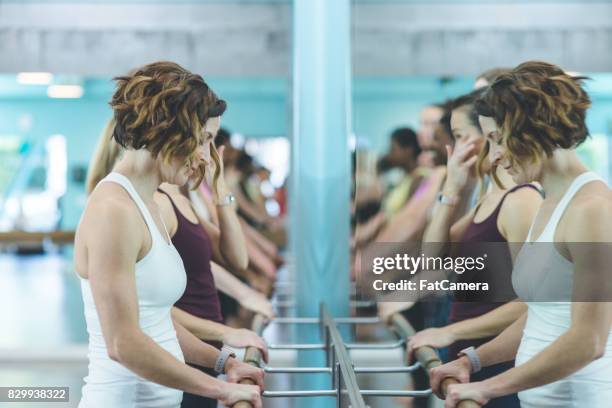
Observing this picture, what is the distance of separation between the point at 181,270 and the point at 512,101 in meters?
0.73

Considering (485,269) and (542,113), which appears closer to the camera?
(542,113)

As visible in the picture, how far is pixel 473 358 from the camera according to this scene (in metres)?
1.80

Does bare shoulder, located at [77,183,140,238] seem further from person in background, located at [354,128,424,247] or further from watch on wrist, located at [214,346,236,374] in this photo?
person in background, located at [354,128,424,247]

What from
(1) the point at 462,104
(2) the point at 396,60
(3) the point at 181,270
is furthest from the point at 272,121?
(3) the point at 181,270

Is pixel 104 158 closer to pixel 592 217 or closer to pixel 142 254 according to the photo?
pixel 142 254

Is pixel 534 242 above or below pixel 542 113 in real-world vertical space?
below

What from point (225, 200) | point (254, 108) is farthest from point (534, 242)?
point (254, 108)

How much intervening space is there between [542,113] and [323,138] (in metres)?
0.78

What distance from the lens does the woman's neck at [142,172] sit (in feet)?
5.24

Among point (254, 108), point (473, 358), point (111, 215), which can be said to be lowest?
point (473, 358)

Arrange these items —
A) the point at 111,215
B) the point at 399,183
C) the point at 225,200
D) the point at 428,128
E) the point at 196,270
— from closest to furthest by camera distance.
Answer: the point at 111,215 → the point at 196,270 → the point at 225,200 → the point at 428,128 → the point at 399,183

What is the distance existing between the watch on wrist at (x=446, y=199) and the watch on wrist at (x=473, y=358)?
33 cm

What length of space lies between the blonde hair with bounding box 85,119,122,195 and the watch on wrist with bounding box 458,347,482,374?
0.83 metres

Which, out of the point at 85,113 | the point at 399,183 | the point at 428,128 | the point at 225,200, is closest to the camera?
the point at 225,200
